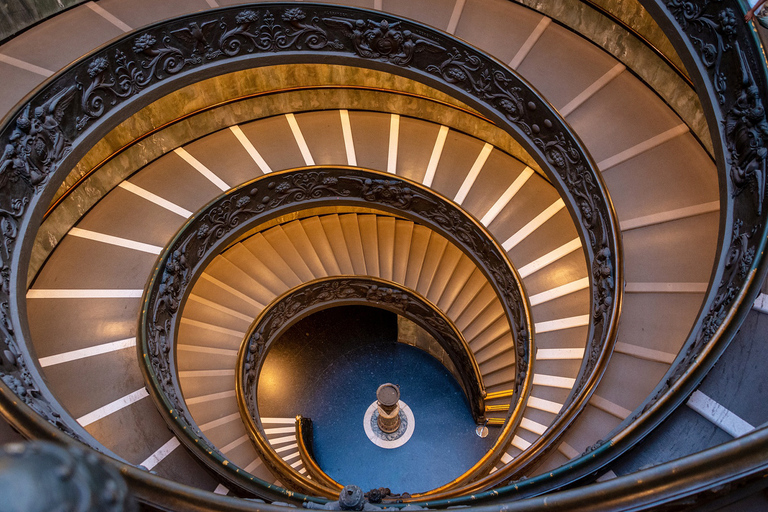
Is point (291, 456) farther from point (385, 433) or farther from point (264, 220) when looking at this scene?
point (264, 220)

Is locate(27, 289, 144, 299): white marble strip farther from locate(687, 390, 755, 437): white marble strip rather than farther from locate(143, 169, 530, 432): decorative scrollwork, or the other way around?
locate(687, 390, 755, 437): white marble strip

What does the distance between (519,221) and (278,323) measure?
5.32 meters

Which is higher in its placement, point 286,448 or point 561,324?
point 561,324

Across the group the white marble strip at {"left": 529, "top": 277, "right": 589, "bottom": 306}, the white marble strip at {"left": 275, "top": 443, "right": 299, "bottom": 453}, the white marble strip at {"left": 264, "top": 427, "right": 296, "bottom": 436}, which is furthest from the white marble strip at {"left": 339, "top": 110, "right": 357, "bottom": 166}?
the white marble strip at {"left": 275, "top": 443, "right": 299, "bottom": 453}

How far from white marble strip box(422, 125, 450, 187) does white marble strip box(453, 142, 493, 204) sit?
0.62 meters

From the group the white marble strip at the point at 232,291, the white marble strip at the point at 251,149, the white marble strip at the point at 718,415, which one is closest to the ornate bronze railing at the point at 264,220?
the white marble strip at the point at 232,291

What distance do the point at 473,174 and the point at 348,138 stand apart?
266 cm

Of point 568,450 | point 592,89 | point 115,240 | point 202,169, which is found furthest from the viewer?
point 202,169

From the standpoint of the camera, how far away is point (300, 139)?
10.1 metres

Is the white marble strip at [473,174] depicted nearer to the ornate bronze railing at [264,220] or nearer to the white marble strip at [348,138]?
the ornate bronze railing at [264,220]

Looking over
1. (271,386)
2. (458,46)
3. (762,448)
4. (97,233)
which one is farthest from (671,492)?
(271,386)

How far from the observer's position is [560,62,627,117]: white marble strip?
24.7 feet

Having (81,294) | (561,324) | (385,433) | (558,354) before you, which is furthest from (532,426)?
(81,294)

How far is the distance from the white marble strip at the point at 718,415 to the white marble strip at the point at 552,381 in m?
3.92
